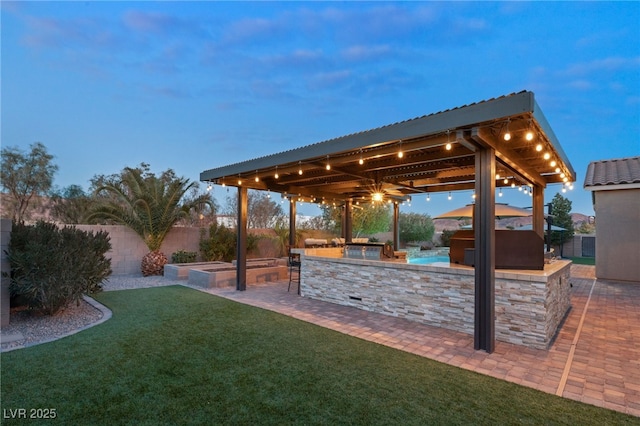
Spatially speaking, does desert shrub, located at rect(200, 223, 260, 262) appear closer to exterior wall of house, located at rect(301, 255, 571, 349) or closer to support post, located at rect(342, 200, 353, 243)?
support post, located at rect(342, 200, 353, 243)

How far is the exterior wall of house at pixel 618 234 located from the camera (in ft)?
33.2

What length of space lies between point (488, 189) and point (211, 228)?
10.8 meters

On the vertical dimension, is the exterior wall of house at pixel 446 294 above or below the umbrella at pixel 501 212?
below

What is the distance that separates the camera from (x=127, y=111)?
741 inches

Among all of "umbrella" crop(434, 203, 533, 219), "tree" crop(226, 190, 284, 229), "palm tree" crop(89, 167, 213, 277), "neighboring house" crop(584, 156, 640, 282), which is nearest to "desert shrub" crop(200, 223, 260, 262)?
"palm tree" crop(89, 167, 213, 277)

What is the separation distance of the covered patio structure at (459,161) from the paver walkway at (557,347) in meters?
0.51

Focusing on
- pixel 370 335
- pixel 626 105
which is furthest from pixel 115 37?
pixel 626 105

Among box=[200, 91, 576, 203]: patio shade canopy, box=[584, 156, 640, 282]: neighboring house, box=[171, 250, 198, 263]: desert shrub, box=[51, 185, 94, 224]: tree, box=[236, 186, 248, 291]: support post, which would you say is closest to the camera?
box=[200, 91, 576, 203]: patio shade canopy

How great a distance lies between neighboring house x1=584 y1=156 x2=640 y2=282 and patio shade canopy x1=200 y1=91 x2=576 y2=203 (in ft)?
11.5

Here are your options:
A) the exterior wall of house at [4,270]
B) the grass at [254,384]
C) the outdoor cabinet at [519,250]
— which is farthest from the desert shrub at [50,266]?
the outdoor cabinet at [519,250]

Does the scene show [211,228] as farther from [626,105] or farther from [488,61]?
[626,105]

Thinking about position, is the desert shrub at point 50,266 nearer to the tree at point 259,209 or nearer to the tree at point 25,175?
the tree at point 25,175

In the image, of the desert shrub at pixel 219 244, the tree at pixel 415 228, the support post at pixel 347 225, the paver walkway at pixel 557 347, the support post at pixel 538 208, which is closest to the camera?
the paver walkway at pixel 557 347

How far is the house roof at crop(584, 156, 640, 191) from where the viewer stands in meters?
10.2
